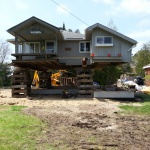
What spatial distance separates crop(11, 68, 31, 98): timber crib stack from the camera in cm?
2288

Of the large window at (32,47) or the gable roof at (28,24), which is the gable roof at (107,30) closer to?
the gable roof at (28,24)

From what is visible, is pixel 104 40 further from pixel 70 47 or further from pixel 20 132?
pixel 20 132

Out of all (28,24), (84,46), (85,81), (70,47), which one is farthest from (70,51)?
(28,24)

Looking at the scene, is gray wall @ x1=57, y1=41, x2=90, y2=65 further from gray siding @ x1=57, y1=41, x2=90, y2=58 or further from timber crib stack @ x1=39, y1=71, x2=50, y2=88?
timber crib stack @ x1=39, y1=71, x2=50, y2=88

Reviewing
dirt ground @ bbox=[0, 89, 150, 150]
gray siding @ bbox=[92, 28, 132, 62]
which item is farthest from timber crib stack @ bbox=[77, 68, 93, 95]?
dirt ground @ bbox=[0, 89, 150, 150]

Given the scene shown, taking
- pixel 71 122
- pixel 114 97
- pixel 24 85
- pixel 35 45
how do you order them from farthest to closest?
1. pixel 35 45
2. pixel 24 85
3. pixel 114 97
4. pixel 71 122

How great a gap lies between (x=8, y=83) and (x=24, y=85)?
91.1 ft

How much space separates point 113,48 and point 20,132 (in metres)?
Result: 15.7

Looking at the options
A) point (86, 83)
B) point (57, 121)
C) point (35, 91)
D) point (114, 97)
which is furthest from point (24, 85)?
point (57, 121)

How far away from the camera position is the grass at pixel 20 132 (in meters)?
7.13

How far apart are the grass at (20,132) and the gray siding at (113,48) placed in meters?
12.9

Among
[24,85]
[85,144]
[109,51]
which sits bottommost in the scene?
[85,144]

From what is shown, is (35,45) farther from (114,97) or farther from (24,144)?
(24,144)

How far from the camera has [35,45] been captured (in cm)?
2477
